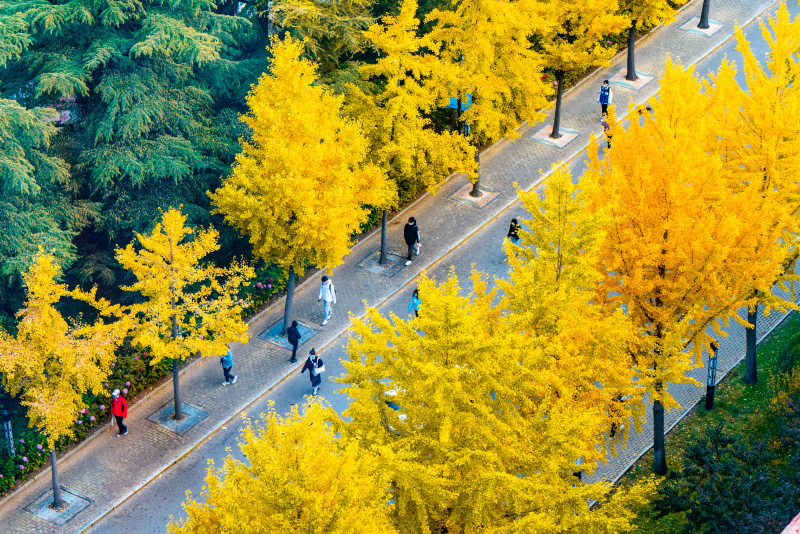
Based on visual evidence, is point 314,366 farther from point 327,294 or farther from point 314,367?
point 327,294

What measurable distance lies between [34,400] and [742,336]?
1893 centimetres

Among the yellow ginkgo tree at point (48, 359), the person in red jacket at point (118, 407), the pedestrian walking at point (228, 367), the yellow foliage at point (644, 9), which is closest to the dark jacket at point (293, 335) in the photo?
the pedestrian walking at point (228, 367)

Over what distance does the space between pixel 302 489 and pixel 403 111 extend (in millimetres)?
17162

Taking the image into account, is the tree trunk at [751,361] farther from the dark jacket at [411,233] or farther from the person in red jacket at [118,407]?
the person in red jacket at [118,407]

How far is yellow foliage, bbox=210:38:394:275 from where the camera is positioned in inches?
1141

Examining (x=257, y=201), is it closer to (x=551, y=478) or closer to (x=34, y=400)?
(x=34, y=400)

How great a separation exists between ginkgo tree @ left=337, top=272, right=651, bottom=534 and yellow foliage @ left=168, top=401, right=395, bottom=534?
1055mm

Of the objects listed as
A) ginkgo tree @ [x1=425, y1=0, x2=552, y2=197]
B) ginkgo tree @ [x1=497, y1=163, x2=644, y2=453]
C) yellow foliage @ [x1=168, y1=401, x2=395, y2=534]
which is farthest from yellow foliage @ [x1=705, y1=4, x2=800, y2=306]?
yellow foliage @ [x1=168, y1=401, x2=395, y2=534]

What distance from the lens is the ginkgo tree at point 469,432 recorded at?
18578 millimetres

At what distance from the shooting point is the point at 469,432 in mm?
19219

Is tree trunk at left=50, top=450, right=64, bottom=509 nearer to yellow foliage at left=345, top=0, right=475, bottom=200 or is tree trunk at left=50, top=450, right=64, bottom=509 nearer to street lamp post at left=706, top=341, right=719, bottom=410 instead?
yellow foliage at left=345, top=0, right=475, bottom=200

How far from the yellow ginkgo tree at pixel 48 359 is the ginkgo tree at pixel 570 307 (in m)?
10.4

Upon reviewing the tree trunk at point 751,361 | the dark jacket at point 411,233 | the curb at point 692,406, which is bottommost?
the curb at point 692,406

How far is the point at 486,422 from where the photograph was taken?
19.3 m
